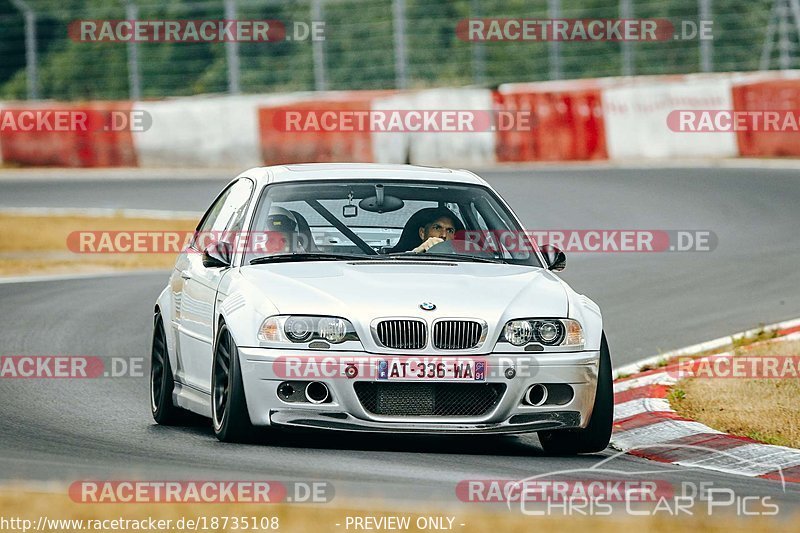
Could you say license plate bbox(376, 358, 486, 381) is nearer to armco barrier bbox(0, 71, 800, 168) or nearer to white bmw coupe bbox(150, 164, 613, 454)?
white bmw coupe bbox(150, 164, 613, 454)

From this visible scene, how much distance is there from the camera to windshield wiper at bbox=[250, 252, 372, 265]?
8586mm

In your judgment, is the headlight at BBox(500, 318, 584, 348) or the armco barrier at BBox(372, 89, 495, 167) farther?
the armco barrier at BBox(372, 89, 495, 167)

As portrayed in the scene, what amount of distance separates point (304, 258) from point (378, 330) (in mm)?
1021

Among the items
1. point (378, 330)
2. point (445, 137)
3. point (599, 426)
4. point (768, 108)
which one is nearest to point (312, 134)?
point (445, 137)

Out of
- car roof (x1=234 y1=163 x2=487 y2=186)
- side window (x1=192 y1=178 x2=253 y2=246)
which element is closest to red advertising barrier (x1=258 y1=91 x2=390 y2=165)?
side window (x1=192 y1=178 x2=253 y2=246)

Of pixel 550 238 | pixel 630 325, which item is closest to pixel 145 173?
pixel 550 238

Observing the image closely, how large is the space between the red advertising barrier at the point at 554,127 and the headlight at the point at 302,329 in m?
21.3

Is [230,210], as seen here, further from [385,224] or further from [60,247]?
[60,247]

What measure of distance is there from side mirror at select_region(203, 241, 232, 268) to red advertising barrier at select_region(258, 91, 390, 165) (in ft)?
64.4

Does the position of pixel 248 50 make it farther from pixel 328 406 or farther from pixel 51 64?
pixel 328 406

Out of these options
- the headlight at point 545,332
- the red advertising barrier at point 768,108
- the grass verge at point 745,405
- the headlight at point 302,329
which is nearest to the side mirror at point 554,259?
the headlight at point 545,332

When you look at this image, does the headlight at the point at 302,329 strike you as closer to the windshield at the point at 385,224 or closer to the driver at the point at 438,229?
the windshield at the point at 385,224

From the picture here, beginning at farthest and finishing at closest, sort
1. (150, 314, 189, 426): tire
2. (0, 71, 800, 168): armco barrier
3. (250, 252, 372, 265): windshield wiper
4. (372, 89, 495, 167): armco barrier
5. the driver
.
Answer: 1. (372, 89, 495, 167): armco barrier
2. (0, 71, 800, 168): armco barrier
3. (150, 314, 189, 426): tire
4. the driver
5. (250, 252, 372, 265): windshield wiper

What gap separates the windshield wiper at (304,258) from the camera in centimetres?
→ 859
